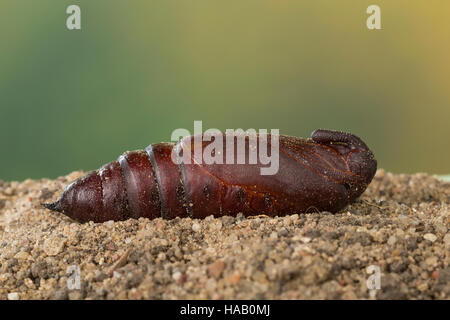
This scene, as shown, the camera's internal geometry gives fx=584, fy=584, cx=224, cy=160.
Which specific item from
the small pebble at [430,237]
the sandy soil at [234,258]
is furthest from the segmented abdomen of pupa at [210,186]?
the small pebble at [430,237]

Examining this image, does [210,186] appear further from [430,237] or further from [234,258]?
[430,237]

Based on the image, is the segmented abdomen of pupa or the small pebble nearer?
the small pebble

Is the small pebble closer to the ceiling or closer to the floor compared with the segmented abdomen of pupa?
closer to the floor

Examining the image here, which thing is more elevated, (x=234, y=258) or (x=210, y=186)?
(x=210, y=186)

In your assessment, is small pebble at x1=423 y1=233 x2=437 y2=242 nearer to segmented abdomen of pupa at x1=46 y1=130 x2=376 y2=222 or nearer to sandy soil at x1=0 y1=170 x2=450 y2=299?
sandy soil at x1=0 y1=170 x2=450 y2=299

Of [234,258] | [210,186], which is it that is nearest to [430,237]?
[234,258]

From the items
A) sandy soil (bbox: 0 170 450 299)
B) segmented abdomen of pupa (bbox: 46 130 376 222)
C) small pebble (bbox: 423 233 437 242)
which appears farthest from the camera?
segmented abdomen of pupa (bbox: 46 130 376 222)

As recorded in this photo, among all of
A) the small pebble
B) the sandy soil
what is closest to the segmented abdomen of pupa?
the sandy soil
